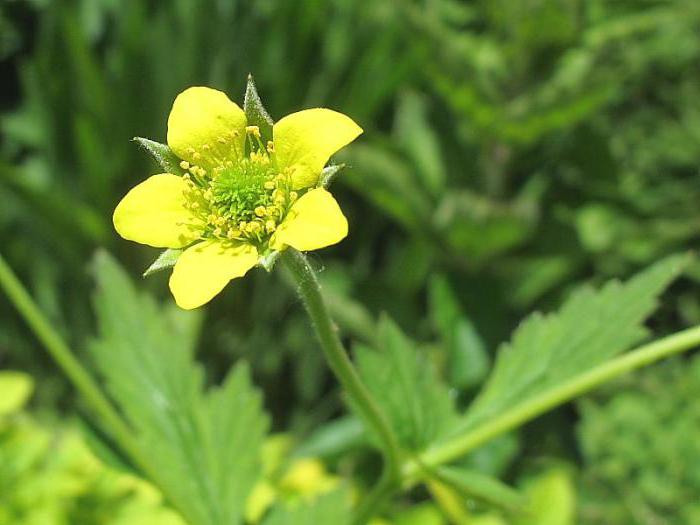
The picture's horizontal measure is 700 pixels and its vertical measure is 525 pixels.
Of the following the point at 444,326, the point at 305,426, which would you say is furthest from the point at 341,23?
the point at 305,426

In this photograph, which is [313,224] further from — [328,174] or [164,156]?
[164,156]

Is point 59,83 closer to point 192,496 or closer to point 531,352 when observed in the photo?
point 192,496

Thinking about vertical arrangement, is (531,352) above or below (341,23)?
below

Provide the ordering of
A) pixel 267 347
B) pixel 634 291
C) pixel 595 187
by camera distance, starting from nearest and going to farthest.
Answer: pixel 634 291, pixel 595 187, pixel 267 347

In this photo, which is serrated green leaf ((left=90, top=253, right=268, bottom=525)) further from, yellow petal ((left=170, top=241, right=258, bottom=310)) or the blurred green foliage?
the blurred green foliage

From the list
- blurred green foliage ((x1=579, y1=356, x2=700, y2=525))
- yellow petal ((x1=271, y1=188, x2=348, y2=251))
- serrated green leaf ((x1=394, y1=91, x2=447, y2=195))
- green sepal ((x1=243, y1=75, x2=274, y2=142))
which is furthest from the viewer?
serrated green leaf ((x1=394, y1=91, x2=447, y2=195))

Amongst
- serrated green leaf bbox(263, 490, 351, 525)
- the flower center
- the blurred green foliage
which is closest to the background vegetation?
the blurred green foliage

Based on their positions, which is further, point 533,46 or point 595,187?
point 595,187

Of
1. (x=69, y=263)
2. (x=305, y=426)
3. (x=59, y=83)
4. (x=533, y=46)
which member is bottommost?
(x=305, y=426)
